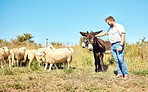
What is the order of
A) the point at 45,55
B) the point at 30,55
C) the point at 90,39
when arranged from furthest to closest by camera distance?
1. the point at 30,55
2. the point at 45,55
3. the point at 90,39

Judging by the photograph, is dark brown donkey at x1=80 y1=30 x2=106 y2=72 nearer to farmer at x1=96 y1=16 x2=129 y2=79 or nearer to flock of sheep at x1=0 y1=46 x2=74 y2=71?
farmer at x1=96 y1=16 x2=129 y2=79

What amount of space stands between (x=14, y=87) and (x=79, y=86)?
75.4 inches

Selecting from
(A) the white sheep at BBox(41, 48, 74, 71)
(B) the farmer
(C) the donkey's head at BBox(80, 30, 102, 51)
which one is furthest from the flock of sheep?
(B) the farmer

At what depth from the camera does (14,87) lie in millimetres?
3949

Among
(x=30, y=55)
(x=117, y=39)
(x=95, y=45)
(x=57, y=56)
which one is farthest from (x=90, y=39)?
(x=30, y=55)

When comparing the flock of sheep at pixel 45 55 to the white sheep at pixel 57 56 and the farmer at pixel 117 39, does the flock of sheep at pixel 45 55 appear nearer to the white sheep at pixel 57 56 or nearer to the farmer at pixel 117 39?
the white sheep at pixel 57 56

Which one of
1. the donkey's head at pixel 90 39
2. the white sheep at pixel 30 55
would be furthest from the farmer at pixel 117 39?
the white sheep at pixel 30 55

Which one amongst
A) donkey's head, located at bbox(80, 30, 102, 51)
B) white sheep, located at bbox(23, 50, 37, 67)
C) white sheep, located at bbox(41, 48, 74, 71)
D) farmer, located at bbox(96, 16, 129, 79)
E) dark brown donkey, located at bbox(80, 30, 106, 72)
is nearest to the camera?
farmer, located at bbox(96, 16, 129, 79)

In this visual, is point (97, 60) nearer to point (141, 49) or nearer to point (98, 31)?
point (98, 31)

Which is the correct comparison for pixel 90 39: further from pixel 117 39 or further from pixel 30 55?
pixel 30 55

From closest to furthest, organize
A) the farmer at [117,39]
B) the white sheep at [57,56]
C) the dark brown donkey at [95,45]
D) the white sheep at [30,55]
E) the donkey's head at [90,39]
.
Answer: the farmer at [117,39]
the donkey's head at [90,39]
the dark brown donkey at [95,45]
the white sheep at [57,56]
the white sheep at [30,55]

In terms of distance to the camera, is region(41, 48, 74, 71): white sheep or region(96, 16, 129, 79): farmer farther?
region(41, 48, 74, 71): white sheep

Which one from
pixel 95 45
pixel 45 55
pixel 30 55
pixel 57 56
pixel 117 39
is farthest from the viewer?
pixel 30 55

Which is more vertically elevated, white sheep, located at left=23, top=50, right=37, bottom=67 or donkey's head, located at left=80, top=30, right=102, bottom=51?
donkey's head, located at left=80, top=30, right=102, bottom=51
